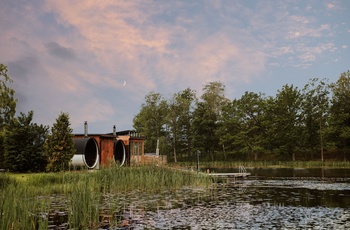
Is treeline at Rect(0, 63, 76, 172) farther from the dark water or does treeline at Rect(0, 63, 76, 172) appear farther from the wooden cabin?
the dark water

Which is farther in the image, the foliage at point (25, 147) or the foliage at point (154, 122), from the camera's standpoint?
the foliage at point (154, 122)

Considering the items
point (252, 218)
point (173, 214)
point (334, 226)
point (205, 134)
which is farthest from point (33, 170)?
point (205, 134)

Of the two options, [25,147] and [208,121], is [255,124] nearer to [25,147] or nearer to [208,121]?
[208,121]

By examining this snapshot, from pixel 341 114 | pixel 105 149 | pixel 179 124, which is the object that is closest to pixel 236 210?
pixel 105 149

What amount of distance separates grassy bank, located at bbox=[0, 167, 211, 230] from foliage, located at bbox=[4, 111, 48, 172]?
13.1ft

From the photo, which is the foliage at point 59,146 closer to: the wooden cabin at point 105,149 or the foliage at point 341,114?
the wooden cabin at point 105,149

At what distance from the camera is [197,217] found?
539 inches

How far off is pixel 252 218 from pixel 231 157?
185 feet

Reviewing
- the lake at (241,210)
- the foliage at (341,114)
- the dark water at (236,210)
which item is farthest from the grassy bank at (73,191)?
the foliage at (341,114)

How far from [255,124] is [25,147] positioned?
4730cm

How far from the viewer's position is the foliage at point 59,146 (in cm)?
2533

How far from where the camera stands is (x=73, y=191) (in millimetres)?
13133

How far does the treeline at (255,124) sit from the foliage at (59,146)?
40.5 meters

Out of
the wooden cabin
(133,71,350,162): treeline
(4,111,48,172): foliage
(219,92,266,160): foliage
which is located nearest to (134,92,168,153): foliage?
(133,71,350,162): treeline
